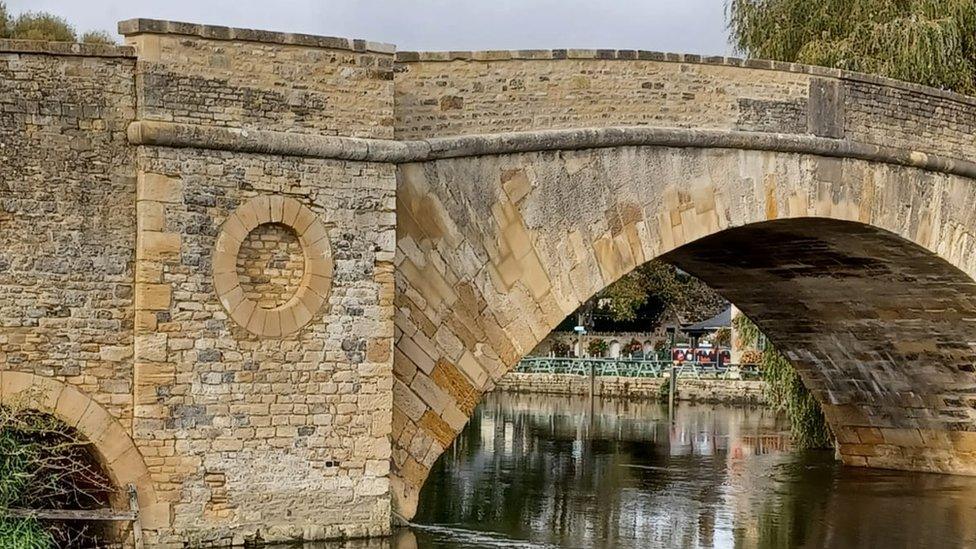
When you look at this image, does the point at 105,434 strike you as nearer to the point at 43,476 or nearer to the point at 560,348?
the point at 43,476

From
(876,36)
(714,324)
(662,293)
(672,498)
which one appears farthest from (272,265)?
(662,293)

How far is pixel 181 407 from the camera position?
10.7m

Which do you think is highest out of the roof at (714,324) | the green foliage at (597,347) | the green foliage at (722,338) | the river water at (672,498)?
the roof at (714,324)

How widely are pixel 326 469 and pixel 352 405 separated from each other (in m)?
0.47

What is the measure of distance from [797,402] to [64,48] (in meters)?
12.5

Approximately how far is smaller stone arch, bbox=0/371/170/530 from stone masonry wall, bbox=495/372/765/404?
2414cm

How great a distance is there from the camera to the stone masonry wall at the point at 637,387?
36.2m

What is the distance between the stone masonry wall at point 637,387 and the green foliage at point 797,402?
532 inches

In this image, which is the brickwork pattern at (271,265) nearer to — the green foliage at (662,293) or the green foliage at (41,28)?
the green foliage at (41,28)

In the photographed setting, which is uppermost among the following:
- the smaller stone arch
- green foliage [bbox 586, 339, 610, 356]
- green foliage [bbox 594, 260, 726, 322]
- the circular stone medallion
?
green foliage [bbox 594, 260, 726, 322]

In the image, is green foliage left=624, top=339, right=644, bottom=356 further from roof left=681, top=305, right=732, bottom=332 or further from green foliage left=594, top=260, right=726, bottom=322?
roof left=681, top=305, right=732, bottom=332

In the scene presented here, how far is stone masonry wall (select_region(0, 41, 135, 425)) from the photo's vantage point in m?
10.4

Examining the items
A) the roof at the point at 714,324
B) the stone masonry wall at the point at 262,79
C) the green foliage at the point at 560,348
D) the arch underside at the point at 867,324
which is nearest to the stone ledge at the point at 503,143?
the stone masonry wall at the point at 262,79

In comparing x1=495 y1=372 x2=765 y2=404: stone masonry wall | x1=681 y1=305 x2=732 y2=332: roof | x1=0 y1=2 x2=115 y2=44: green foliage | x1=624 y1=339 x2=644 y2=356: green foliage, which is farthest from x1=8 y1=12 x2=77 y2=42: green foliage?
x1=624 y1=339 x2=644 y2=356: green foliage
